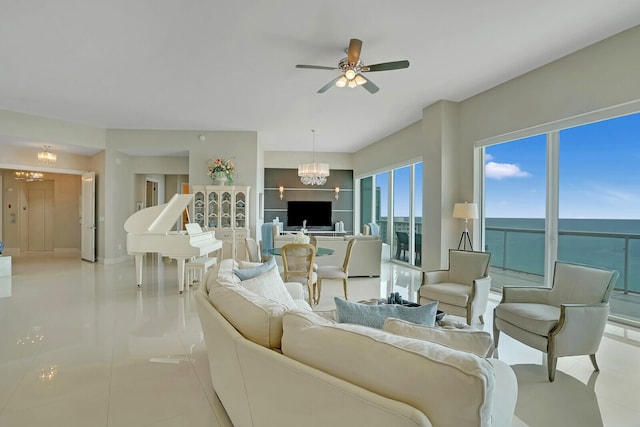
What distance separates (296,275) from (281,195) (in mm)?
6530

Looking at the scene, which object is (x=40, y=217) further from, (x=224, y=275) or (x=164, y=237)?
(x=224, y=275)

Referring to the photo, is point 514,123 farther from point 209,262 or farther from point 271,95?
point 209,262

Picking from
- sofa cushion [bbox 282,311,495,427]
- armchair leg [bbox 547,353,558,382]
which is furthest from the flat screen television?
sofa cushion [bbox 282,311,495,427]

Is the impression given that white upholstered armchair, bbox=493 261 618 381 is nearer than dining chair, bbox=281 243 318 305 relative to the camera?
Yes

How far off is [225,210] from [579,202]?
20.4 ft

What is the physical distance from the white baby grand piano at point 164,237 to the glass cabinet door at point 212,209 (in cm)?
183

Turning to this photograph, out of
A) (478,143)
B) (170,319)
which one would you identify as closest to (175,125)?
(170,319)

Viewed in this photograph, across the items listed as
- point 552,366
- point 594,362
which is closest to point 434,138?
point 594,362

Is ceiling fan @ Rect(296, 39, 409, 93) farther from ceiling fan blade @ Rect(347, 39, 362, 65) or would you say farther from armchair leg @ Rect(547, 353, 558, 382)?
armchair leg @ Rect(547, 353, 558, 382)

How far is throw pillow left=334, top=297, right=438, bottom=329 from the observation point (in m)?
1.49

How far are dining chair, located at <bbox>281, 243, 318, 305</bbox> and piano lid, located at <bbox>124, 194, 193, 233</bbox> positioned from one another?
7.22 feet

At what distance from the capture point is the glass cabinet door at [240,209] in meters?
7.49

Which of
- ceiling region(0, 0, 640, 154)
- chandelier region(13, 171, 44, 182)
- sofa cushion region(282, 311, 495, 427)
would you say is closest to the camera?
sofa cushion region(282, 311, 495, 427)

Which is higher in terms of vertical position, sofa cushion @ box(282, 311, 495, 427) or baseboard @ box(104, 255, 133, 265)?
sofa cushion @ box(282, 311, 495, 427)
